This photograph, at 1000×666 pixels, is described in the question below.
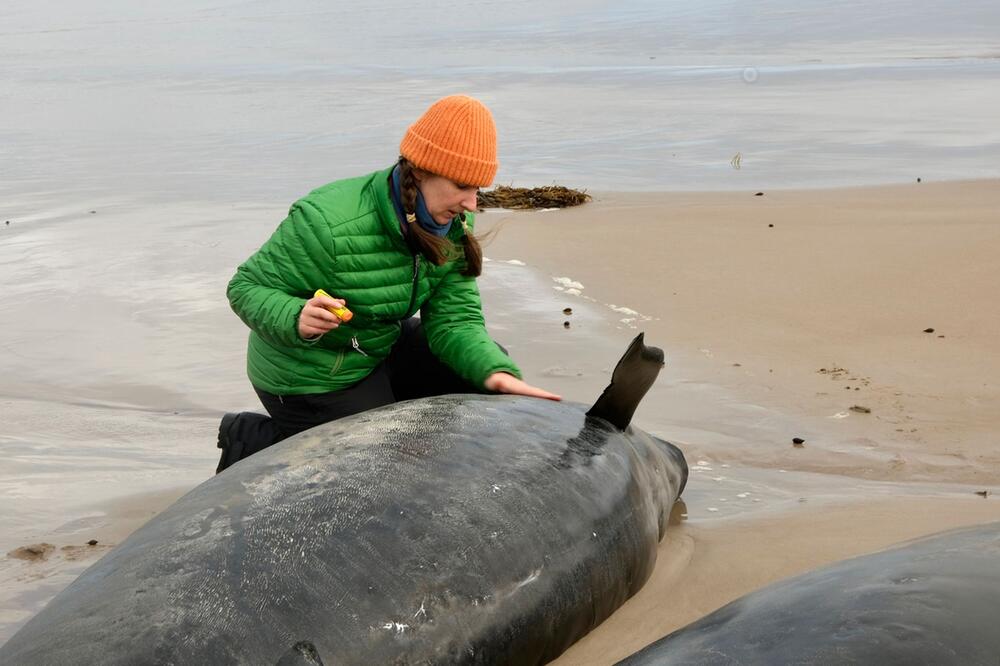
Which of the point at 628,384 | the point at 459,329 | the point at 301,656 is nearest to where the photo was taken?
the point at 301,656

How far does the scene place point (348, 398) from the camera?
514 centimetres

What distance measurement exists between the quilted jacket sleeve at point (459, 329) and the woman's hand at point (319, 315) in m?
0.73

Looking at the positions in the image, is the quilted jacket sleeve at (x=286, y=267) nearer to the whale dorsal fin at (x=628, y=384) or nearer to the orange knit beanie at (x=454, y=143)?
the orange knit beanie at (x=454, y=143)

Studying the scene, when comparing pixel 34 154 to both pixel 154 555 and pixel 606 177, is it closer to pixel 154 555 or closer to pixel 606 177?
→ pixel 606 177

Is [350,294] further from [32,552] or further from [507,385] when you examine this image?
[32,552]

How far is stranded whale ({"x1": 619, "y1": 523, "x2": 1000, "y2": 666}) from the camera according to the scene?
2.52 metres

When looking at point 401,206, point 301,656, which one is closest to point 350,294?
point 401,206

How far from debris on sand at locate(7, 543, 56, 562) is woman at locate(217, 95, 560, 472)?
29.5 inches

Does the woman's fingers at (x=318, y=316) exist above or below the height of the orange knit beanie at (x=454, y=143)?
below

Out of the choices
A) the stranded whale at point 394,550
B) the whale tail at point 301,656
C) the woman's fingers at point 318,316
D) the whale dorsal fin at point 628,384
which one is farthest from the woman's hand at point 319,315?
the whale tail at point 301,656

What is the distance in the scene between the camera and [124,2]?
63.4 metres

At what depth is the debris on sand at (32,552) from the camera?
4609 millimetres

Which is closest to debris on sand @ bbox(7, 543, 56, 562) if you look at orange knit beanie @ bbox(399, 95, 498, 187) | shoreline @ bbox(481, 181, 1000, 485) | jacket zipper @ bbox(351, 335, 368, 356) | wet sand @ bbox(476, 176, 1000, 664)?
jacket zipper @ bbox(351, 335, 368, 356)

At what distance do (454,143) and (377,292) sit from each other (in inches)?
25.2
